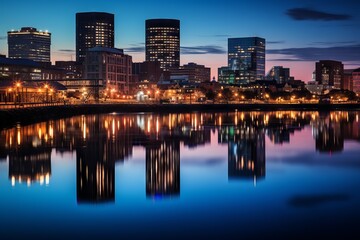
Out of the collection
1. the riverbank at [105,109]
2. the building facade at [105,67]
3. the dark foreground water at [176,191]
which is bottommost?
the dark foreground water at [176,191]

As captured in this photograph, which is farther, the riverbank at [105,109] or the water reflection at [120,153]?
the riverbank at [105,109]

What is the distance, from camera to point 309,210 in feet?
62.3

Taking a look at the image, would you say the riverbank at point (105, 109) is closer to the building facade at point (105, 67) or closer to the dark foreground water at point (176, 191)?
the dark foreground water at point (176, 191)

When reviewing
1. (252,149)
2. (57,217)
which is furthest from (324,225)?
(252,149)

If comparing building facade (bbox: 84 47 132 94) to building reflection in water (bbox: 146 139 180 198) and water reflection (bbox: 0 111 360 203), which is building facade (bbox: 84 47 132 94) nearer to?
water reflection (bbox: 0 111 360 203)

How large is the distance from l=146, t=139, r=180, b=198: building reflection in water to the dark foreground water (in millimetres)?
58

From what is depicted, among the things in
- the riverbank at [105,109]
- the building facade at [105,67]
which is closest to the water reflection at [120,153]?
the riverbank at [105,109]

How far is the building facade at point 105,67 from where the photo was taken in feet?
589

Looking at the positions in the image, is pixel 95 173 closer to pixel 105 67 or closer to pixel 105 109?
pixel 105 109

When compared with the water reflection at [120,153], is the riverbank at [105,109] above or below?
above

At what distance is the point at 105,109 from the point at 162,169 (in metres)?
86.2

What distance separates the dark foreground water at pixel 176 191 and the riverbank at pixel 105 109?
75.5ft

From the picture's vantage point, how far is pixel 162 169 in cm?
2862

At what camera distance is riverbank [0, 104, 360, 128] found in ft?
209
